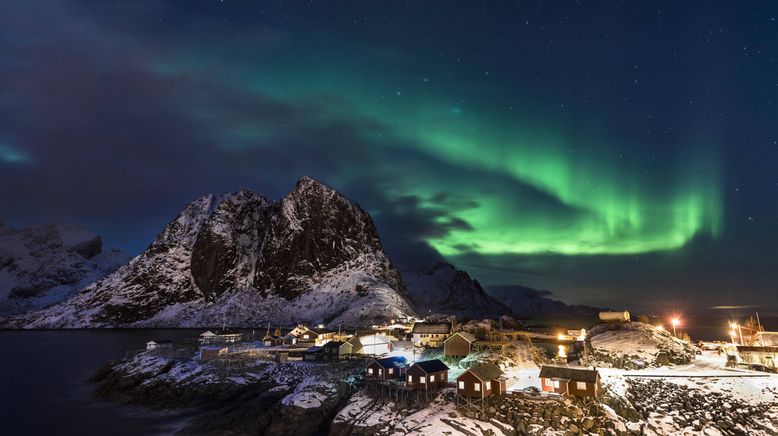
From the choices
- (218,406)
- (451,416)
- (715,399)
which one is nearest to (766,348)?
(715,399)

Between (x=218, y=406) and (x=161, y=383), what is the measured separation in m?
14.9

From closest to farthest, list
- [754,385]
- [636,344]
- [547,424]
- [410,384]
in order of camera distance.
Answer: [547,424], [754,385], [410,384], [636,344]

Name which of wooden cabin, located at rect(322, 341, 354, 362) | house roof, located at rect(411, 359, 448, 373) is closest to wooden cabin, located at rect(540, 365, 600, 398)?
house roof, located at rect(411, 359, 448, 373)

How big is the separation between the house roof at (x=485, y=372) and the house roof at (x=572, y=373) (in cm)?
499

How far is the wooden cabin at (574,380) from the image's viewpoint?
45.8 metres

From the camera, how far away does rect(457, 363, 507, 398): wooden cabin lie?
47125 mm

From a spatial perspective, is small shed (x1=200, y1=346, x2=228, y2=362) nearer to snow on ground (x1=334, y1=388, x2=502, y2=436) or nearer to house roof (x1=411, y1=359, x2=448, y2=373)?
snow on ground (x1=334, y1=388, x2=502, y2=436)

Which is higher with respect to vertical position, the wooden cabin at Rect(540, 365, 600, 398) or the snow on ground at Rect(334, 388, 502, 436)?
the wooden cabin at Rect(540, 365, 600, 398)

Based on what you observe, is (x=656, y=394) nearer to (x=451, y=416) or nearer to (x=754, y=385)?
(x=754, y=385)

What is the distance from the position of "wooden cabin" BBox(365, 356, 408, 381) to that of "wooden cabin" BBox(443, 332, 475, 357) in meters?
11.7

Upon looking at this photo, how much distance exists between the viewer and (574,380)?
153 feet

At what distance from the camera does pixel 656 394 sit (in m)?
48.9

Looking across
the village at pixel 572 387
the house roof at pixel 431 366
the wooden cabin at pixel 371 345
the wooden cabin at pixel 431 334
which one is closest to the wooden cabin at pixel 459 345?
the village at pixel 572 387

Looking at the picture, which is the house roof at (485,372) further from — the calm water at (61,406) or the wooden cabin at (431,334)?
the wooden cabin at (431,334)
